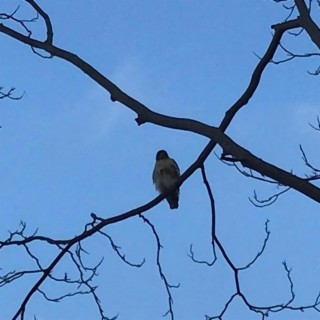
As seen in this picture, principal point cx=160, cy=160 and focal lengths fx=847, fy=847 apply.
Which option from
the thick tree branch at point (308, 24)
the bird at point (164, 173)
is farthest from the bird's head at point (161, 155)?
the thick tree branch at point (308, 24)

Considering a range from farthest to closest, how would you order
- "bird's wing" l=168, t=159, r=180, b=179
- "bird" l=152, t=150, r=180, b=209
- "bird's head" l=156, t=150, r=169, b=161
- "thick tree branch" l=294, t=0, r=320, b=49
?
"bird's head" l=156, t=150, r=169, b=161
"bird's wing" l=168, t=159, r=180, b=179
"bird" l=152, t=150, r=180, b=209
"thick tree branch" l=294, t=0, r=320, b=49

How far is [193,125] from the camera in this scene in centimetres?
384

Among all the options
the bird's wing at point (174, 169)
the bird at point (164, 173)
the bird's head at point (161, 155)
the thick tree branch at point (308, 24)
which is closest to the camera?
the thick tree branch at point (308, 24)

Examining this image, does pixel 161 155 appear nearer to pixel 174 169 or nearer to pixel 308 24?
pixel 174 169

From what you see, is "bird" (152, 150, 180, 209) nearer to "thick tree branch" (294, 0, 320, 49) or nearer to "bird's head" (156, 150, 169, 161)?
"bird's head" (156, 150, 169, 161)

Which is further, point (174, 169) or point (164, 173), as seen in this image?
point (174, 169)

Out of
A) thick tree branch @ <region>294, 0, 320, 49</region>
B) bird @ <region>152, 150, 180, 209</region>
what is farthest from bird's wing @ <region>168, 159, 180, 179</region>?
thick tree branch @ <region>294, 0, 320, 49</region>

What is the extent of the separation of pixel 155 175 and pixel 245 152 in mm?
3560

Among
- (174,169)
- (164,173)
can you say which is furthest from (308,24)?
(174,169)

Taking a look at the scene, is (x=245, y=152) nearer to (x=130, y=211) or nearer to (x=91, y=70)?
(x=130, y=211)

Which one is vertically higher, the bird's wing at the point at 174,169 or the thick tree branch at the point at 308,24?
the bird's wing at the point at 174,169

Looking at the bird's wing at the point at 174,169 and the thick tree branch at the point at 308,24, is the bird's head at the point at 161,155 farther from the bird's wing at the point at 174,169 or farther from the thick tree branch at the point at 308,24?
the thick tree branch at the point at 308,24

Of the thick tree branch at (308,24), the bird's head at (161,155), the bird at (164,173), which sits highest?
the bird's head at (161,155)

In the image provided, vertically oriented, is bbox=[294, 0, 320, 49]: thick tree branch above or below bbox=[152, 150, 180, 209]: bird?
below
